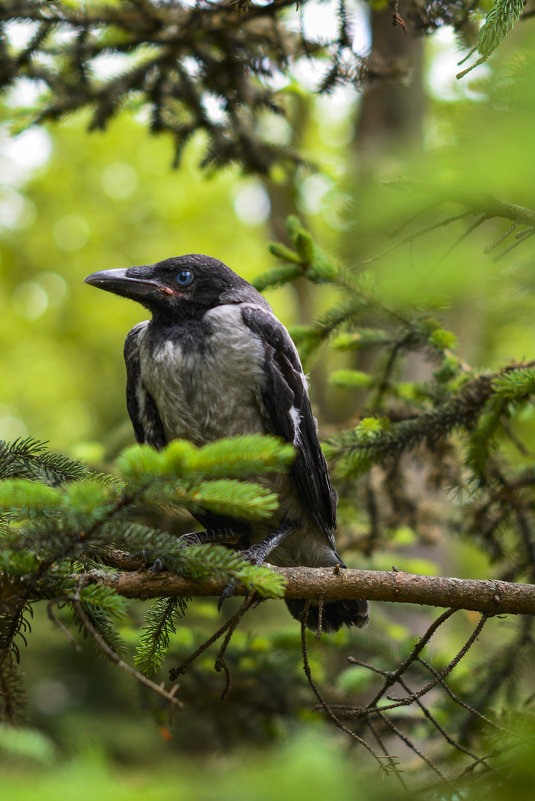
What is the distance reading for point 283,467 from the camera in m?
1.78

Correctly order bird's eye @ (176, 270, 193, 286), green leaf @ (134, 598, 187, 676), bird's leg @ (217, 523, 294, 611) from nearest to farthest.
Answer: green leaf @ (134, 598, 187, 676), bird's leg @ (217, 523, 294, 611), bird's eye @ (176, 270, 193, 286)

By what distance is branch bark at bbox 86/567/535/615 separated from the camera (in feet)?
7.97

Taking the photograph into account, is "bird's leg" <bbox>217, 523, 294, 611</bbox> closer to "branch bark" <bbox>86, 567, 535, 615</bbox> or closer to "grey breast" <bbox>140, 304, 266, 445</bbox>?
"branch bark" <bbox>86, 567, 535, 615</bbox>

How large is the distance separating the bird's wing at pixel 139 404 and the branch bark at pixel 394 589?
48.5 inches

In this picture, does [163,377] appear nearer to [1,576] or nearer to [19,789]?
[1,576]

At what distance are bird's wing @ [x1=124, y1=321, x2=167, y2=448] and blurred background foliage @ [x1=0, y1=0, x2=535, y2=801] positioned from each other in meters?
1.18

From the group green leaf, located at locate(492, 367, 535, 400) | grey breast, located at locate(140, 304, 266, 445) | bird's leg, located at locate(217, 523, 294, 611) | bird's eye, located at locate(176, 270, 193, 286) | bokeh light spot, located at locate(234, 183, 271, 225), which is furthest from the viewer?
bokeh light spot, located at locate(234, 183, 271, 225)

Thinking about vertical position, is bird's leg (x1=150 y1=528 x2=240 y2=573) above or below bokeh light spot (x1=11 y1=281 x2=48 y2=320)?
below

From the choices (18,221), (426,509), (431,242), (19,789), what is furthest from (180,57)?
(18,221)

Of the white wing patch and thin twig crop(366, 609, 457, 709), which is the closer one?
thin twig crop(366, 609, 457, 709)

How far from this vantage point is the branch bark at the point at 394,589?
2.43 meters

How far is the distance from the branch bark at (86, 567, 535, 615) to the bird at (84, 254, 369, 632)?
2.02 ft

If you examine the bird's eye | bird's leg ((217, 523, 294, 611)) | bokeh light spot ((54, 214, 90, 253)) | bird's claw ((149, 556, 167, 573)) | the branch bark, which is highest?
bokeh light spot ((54, 214, 90, 253))

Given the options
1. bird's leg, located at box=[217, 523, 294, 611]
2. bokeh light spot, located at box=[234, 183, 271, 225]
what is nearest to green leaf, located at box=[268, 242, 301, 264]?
bird's leg, located at box=[217, 523, 294, 611]
